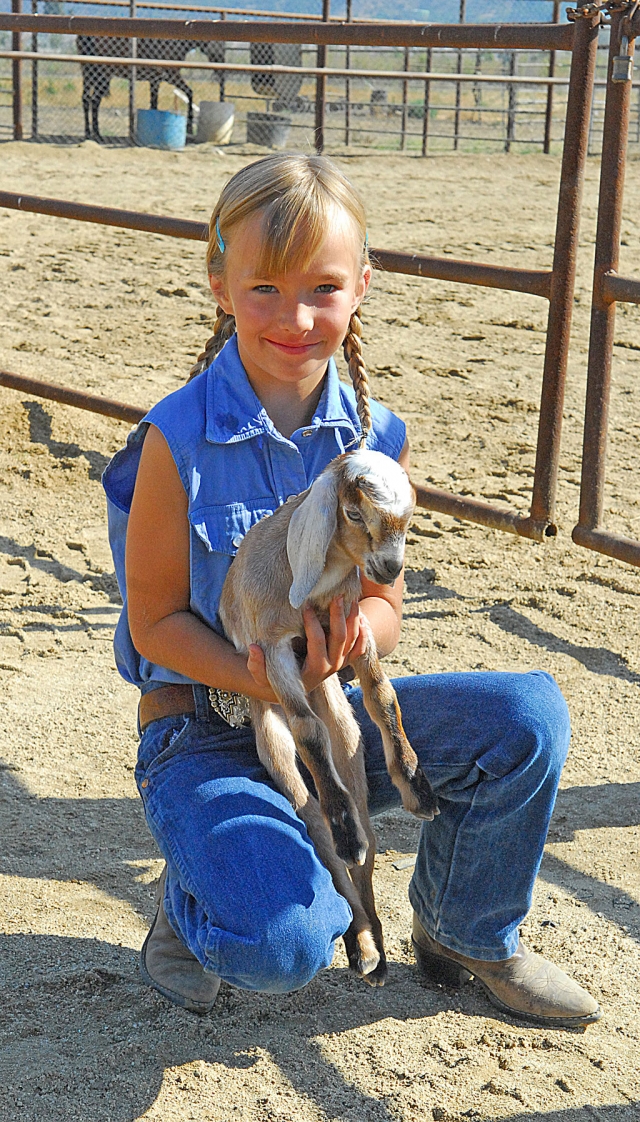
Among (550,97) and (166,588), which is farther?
(550,97)

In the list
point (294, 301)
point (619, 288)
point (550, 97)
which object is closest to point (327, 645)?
point (294, 301)

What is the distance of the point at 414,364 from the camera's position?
201 inches

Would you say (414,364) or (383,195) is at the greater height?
(383,195)

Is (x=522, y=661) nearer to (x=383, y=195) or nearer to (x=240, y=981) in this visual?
(x=240, y=981)

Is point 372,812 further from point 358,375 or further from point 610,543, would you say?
point 610,543

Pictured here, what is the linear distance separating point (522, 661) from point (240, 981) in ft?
5.30

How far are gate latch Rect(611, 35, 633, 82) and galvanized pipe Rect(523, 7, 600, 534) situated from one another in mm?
99

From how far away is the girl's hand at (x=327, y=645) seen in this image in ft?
5.19

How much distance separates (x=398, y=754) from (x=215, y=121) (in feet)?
37.5

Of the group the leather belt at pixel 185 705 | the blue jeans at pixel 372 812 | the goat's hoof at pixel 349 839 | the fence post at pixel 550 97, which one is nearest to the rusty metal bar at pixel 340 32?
the blue jeans at pixel 372 812

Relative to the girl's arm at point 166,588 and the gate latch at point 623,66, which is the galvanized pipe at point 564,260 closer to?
the gate latch at point 623,66

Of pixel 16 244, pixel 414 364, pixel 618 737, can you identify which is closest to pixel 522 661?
pixel 618 737

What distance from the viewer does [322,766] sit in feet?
5.13

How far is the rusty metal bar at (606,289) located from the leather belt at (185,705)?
1.26m
